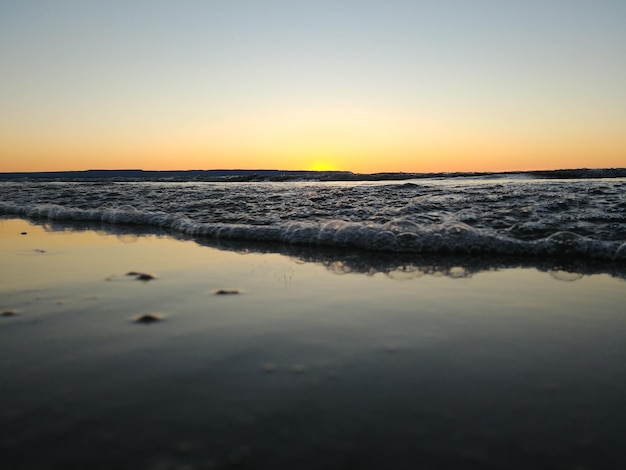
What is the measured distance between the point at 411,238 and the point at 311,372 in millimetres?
3850

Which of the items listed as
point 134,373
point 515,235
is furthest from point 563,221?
point 134,373

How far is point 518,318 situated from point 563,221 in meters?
4.36

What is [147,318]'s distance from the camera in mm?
2779

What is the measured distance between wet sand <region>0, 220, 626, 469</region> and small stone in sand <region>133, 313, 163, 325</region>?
18 mm

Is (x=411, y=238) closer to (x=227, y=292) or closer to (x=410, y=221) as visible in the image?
(x=410, y=221)

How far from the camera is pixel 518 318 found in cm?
280

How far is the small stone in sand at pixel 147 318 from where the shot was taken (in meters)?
2.72

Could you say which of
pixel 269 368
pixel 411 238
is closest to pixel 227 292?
pixel 269 368

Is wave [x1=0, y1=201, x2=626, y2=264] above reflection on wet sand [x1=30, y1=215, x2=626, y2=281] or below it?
above

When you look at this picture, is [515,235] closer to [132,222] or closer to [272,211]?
[272,211]

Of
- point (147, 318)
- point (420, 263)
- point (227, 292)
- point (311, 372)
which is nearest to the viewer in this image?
point (311, 372)

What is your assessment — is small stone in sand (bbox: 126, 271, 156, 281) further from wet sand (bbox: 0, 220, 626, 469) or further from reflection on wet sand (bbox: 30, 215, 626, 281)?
reflection on wet sand (bbox: 30, 215, 626, 281)

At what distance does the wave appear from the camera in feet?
16.8

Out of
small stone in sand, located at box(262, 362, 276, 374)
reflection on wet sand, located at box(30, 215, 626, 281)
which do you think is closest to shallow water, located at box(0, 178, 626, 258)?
reflection on wet sand, located at box(30, 215, 626, 281)
